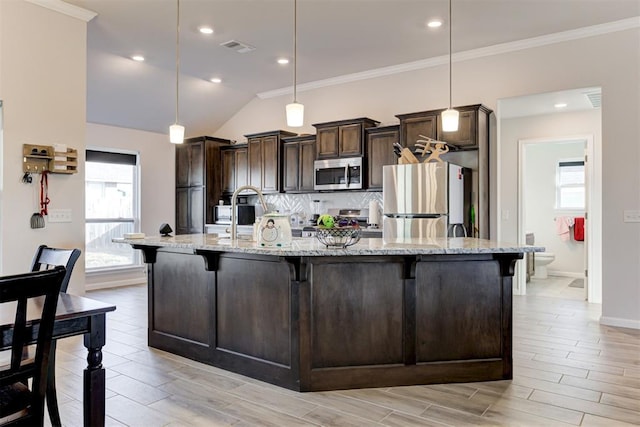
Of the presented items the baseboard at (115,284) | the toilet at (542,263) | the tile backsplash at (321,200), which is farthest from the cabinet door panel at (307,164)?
the toilet at (542,263)

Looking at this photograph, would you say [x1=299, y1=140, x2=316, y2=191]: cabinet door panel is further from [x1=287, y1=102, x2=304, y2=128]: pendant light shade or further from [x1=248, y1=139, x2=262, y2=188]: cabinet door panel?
[x1=287, y1=102, x2=304, y2=128]: pendant light shade

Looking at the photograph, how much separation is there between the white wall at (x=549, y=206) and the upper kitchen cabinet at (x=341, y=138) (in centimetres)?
357

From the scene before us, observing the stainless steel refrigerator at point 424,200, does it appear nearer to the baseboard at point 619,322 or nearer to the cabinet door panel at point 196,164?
the baseboard at point 619,322

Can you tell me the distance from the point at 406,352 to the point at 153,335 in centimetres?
211

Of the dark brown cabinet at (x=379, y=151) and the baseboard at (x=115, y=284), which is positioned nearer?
the dark brown cabinet at (x=379, y=151)

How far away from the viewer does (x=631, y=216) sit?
4.39 meters

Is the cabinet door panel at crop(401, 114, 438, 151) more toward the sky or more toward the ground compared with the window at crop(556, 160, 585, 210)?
more toward the sky

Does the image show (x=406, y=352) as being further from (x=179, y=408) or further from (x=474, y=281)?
(x=179, y=408)

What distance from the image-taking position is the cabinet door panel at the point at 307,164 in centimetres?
641

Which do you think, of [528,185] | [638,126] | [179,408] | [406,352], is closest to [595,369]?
[406,352]

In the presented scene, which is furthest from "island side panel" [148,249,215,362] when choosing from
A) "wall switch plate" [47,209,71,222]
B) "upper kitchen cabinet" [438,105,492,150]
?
"upper kitchen cabinet" [438,105,492,150]

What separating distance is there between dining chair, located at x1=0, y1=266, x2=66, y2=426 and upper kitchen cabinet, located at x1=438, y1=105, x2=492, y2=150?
4419 millimetres

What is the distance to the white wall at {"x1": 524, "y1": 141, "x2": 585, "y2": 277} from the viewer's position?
771 centimetres

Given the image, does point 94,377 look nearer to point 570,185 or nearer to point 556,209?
point 556,209
